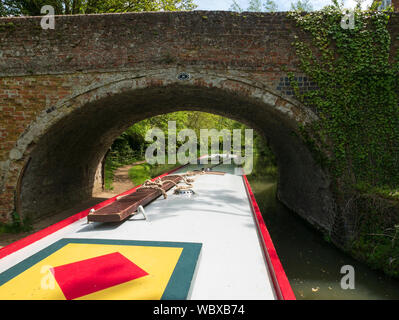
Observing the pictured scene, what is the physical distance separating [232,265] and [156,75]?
395 centimetres

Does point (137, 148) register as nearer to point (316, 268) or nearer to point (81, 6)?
point (81, 6)

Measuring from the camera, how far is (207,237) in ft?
8.80

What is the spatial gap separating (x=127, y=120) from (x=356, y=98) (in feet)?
19.4

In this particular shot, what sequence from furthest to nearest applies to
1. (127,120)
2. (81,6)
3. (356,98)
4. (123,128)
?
1. (81,6)
2. (123,128)
3. (127,120)
4. (356,98)

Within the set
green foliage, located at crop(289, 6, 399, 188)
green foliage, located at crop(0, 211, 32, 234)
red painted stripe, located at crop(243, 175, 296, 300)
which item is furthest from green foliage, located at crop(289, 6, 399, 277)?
green foliage, located at crop(0, 211, 32, 234)

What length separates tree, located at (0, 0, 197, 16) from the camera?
9961 mm

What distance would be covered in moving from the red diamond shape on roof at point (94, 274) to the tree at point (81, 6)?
1151cm

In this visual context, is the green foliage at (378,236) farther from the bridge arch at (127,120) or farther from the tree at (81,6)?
the tree at (81,6)

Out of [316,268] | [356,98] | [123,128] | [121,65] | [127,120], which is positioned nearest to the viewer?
[316,268]

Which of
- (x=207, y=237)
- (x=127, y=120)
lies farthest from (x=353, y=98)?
(x=127, y=120)

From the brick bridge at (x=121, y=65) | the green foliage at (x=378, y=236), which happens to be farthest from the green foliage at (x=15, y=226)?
the green foliage at (x=378, y=236)

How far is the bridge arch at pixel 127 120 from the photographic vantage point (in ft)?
16.0

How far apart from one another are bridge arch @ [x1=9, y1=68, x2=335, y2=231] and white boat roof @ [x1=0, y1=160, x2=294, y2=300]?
6.88 ft

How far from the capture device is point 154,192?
427cm
